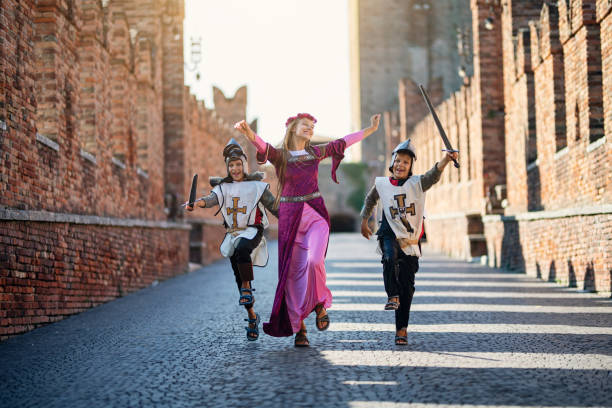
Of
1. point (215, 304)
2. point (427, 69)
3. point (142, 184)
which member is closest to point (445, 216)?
point (142, 184)

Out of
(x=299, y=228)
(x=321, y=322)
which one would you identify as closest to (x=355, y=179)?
(x=299, y=228)

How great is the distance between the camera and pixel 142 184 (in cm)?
1691

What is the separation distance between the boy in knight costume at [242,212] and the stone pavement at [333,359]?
0.67 meters

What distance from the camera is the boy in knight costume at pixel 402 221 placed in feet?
21.7

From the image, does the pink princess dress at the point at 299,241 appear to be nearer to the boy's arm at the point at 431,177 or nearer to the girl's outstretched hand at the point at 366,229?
the girl's outstretched hand at the point at 366,229

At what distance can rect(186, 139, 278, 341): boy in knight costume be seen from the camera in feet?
22.9

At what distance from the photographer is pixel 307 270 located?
6516 mm

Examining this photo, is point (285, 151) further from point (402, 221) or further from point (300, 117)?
point (402, 221)

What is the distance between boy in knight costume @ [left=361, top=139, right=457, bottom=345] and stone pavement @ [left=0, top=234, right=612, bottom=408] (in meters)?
0.53

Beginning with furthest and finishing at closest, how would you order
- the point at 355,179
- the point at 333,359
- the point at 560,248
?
the point at 355,179, the point at 560,248, the point at 333,359

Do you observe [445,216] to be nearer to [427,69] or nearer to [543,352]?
[543,352]

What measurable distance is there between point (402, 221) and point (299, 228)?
85cm

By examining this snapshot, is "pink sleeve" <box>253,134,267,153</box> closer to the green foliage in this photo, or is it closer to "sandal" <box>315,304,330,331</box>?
"sandal" <box>315,304,330,331</box>

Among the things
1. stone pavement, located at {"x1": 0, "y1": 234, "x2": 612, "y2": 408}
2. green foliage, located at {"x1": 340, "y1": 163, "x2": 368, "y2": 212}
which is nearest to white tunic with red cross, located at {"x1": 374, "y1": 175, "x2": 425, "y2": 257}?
stone pavement, located at {"x1": 0, "y1": 234, "x2": 612, "y2": 408}
